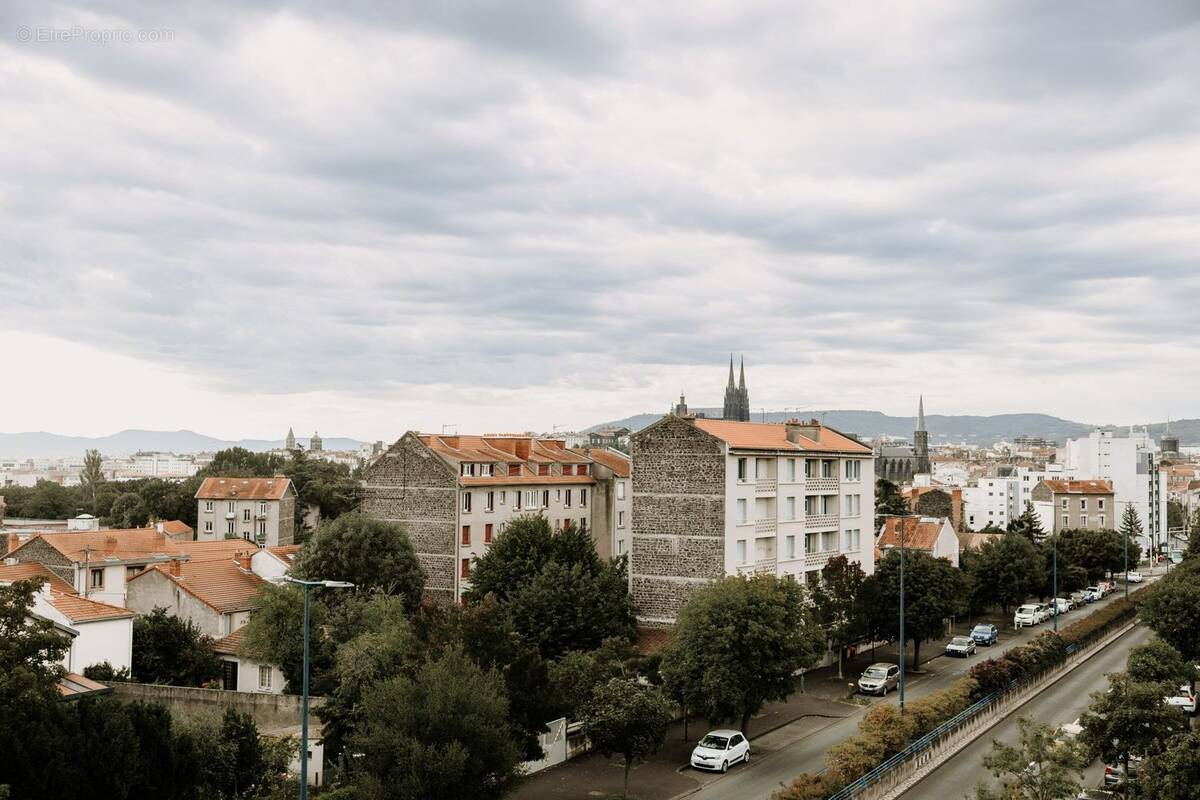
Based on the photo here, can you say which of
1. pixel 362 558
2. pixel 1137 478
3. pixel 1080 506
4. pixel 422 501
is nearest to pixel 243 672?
pixel 362 558

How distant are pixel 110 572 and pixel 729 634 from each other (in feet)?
115

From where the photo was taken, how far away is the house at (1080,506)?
12838cm

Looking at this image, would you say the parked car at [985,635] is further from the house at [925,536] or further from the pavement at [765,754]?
the house at [925,536]

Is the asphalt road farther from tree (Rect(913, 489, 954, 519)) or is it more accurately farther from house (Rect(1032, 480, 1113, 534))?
house (Rect(1032, 480, 1113, 534))

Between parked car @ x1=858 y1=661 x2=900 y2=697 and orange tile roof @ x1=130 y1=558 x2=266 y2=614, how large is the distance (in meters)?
31.1

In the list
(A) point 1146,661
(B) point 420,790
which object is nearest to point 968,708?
(A) point 1146,661

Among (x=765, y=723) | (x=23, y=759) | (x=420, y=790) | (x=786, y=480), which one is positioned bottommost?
(x=765, y=723)

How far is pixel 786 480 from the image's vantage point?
5816 cm

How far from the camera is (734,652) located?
38594mm

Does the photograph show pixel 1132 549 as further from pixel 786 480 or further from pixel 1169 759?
pixel 1169 759

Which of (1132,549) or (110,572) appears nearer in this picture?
(110,572)

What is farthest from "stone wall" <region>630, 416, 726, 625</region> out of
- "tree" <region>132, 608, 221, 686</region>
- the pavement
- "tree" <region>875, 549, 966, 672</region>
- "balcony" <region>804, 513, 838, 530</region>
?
"tree" <region>132, 608, 221, 686</region>

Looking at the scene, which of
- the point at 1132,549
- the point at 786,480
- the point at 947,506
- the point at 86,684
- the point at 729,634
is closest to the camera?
the point at 86,684

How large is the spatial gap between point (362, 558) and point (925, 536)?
45.1m
